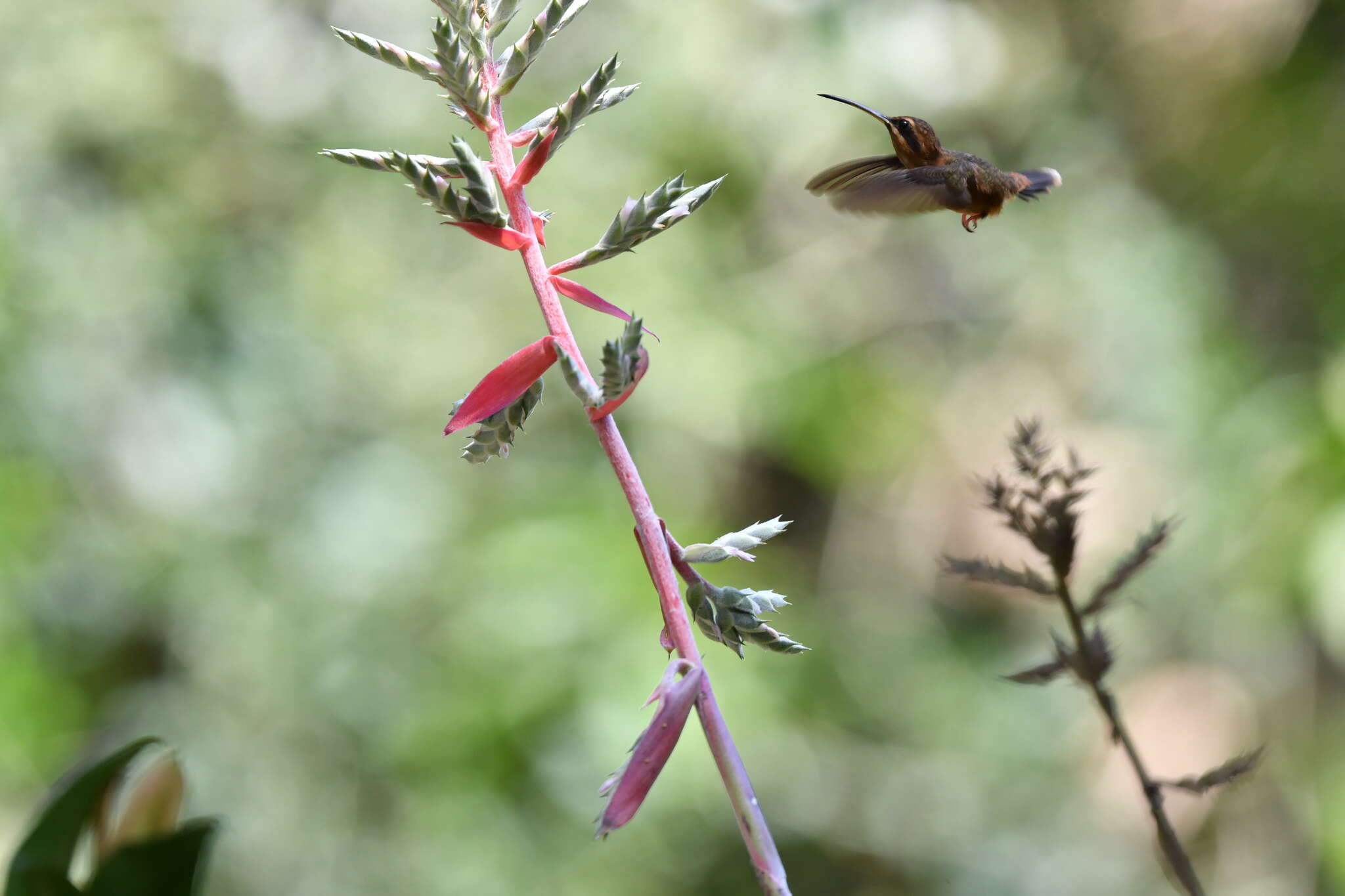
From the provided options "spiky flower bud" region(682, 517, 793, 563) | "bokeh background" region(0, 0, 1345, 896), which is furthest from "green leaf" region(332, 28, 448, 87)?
"bokeh background" region(0, 0, 1345, 896)

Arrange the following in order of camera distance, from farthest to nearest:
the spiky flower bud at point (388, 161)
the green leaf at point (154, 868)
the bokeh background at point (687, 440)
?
the bokeh background at point (687, 440), the green leaf at point (154, 868), the spiky flower bud at point (388, 161)

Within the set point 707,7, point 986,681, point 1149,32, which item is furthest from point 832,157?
point 986,681

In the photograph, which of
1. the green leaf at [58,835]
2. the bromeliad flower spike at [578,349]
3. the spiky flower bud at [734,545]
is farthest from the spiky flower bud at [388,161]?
the green leaf at [58,835]

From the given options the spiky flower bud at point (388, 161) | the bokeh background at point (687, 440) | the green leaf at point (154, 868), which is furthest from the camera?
the bokeh background at point (687, 440)

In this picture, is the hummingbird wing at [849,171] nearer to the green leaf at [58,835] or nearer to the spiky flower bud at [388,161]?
the spiky flower bud at [388,161]

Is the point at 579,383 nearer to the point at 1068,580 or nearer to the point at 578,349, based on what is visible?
the point at 578,349

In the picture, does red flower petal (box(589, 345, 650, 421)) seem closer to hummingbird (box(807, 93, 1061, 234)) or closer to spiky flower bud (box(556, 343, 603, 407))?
spiky flower bud (box(556, 343, 603, 407))

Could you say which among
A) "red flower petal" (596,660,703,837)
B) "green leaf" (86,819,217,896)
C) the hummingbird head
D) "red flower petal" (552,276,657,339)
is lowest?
"green leaf" (86,819,217,896)
